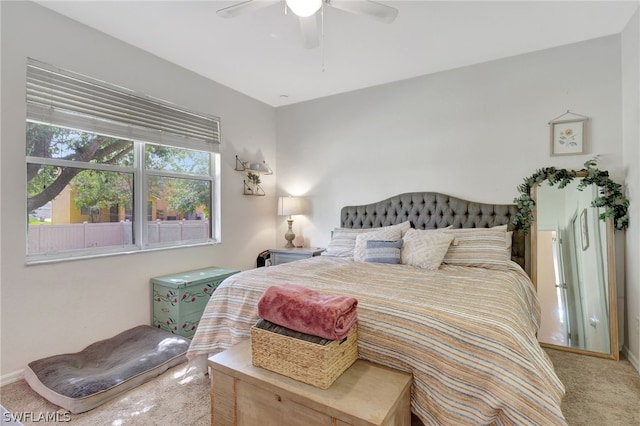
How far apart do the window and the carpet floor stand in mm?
1065

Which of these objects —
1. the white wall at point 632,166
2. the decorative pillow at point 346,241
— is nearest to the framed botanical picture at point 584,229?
the white wall at point 632,166

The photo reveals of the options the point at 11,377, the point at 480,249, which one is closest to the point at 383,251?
the point at 480,249

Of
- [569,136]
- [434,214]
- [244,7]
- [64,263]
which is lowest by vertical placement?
[64,263]

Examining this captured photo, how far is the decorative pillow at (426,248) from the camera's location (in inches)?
102

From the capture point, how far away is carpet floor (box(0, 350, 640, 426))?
179 cm

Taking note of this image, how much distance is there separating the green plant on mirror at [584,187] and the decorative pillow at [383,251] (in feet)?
3.99

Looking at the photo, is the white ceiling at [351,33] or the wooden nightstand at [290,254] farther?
the wooden nightstand at [290,254]

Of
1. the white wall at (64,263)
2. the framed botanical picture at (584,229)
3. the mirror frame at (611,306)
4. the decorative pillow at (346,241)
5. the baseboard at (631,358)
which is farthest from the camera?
the decorative pillow at (346,241)

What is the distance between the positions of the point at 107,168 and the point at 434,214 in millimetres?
3288

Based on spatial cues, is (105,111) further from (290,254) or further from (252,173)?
(290,254)

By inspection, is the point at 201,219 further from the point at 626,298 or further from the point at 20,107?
the point at 626,298

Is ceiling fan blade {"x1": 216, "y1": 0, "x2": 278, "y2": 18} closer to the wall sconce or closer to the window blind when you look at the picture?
the window blind

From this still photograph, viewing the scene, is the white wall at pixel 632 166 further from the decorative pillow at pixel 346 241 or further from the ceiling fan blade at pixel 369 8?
the ceiling fan blade at pixel 369 8

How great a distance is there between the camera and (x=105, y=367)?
2283mm
